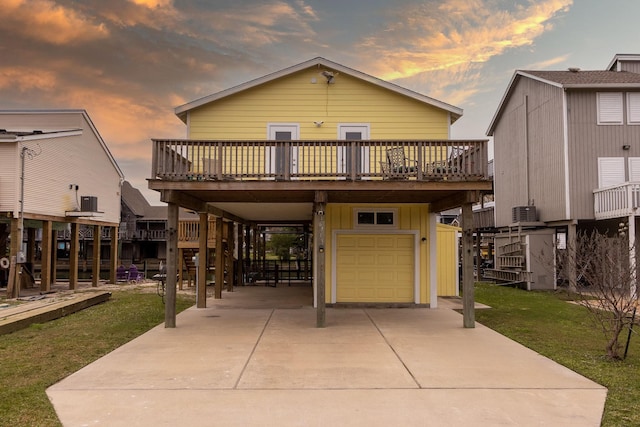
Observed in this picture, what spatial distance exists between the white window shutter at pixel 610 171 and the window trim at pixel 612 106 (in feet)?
4.69

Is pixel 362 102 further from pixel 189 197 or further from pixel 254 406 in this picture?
pixel 254 406

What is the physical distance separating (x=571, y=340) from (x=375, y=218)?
5.63 metres

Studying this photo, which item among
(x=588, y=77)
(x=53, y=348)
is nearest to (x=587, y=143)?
(x=588, y=77)

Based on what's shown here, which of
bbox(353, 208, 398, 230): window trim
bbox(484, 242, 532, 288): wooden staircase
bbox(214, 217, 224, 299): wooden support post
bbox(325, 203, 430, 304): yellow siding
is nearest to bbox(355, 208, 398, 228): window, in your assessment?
bbox(353, 208, 398, 230): window trim

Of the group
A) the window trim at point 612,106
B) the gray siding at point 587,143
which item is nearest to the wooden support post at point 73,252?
the gray siding at point 587,143

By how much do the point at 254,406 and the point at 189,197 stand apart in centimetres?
636

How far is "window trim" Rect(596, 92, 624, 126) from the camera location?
57.8 feet

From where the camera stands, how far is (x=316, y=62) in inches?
505

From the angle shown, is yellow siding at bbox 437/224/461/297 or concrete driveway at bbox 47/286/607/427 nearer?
concrete driveway at bbox 47/286/607/427

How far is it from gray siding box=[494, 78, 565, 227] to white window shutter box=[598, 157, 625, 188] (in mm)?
1354

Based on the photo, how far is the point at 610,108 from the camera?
17.6 meters

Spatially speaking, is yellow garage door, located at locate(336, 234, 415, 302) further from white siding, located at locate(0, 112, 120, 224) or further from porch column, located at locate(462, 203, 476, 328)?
white siding, located at locate(0, 112, 120, 224)

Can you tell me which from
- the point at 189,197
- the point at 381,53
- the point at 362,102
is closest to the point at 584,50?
the point at 381,53

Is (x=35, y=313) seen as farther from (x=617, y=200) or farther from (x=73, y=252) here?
(x=617, y=200)
